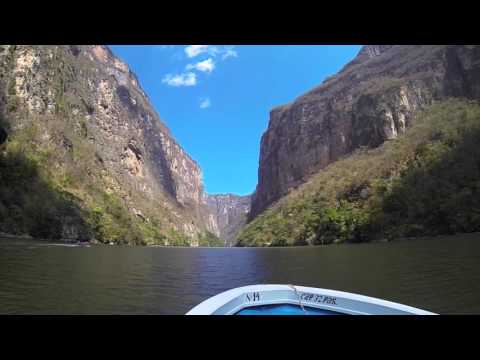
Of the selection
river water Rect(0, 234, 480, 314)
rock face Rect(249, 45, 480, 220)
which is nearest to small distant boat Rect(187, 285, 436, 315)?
river water Rect(0, 234, 480, 314)

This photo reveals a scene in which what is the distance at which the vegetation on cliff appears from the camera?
78812 mm

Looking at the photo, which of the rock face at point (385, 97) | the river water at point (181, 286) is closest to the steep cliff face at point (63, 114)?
the rock face at point (385, 97)

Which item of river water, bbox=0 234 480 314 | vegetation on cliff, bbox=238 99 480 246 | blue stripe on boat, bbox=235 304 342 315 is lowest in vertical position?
blue stripe on boat, bbox=235 304 342 315

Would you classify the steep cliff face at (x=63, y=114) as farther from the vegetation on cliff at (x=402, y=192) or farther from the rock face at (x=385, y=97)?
the rock face at (x=385, y=97)

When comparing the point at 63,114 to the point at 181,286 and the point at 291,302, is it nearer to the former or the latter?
the point at 181,286

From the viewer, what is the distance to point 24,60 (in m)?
141

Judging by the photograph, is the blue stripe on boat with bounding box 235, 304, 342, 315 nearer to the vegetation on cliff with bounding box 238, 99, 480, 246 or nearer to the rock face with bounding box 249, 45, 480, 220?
the vegetation on cliff with bounding box 238, 99, 480, 246

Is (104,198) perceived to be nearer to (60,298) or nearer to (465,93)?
(60,298)

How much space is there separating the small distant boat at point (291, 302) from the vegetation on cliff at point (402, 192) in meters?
76.4

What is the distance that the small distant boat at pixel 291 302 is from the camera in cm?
604

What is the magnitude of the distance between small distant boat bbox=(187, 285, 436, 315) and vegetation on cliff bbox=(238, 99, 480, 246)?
251ft
